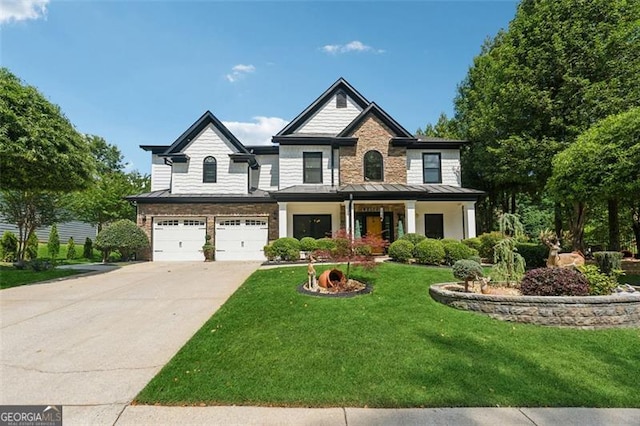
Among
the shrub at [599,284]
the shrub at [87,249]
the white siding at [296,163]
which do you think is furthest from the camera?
the shrub at [87,249]

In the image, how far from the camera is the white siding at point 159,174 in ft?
62.0

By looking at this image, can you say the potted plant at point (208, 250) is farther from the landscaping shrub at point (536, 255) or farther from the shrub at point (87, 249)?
the landscaping shrub at point (536, 255)

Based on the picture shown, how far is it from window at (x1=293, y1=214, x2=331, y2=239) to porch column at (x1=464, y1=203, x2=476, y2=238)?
7.56m

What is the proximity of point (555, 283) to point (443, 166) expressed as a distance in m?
12.7

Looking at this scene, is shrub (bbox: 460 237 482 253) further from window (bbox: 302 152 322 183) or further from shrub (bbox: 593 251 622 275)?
window (bbox: 302 152 322 183)

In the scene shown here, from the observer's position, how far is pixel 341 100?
1875cm

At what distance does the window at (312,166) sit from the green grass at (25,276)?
11498mm

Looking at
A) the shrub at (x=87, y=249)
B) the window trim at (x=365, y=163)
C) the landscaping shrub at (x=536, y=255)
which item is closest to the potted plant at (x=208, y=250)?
the window trim at (x=365, y=163)

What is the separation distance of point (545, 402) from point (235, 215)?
15.7 metres

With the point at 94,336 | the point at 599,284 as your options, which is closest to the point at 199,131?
the point at 94,336

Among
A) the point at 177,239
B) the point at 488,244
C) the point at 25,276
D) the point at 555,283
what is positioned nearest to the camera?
the point at 555,283

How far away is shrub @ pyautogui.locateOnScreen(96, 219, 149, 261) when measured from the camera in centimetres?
1598

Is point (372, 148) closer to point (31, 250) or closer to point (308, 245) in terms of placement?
point (308, 245)

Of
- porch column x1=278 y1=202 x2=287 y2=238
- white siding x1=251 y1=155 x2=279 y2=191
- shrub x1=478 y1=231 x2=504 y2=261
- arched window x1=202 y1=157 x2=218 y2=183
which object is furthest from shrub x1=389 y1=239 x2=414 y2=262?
arched window x1=202 y1=157 x2=218 y2=183
